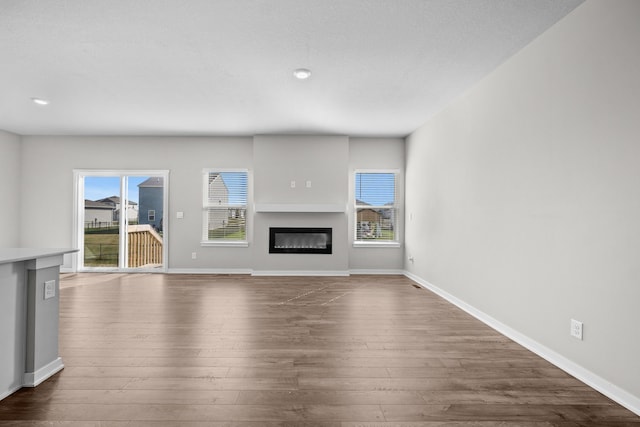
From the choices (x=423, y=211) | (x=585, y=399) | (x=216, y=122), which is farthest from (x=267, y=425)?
(x=216, y=122)

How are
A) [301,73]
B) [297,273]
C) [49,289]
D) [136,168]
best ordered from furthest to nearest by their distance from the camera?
[136,168]
[297,273]
[301,73]
[49,289]

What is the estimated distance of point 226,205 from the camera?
6.62 m

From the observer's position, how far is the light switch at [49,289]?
2.29 metres

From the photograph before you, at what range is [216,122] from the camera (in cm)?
552

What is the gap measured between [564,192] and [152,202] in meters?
6.50

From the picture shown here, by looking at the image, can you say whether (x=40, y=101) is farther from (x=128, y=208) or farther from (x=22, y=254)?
(x=22, y=254)

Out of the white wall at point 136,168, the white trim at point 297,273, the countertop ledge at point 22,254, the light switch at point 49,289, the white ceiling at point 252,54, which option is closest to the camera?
the countertop ledge at point 22,254

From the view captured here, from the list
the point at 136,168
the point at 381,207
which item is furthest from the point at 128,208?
→ the point at 381,207

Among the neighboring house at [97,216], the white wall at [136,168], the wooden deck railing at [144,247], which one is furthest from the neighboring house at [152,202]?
the neighboring house at [97,216]

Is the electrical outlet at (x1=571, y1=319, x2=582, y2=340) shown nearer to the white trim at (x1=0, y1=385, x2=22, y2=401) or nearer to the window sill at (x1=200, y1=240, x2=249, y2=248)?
the white trim at (x1=0, y1=385, x2=22, y2=401)

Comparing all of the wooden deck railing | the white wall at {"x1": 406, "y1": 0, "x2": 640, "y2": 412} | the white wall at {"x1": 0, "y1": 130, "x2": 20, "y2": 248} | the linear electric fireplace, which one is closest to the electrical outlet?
the white wall at {"x1": 406, "y1": 0, "x2": 640, "y2": 412}

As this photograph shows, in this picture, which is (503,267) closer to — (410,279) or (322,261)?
(410,279)

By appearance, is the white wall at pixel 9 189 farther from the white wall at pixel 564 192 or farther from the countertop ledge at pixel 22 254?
the white wall at pixel 564 192

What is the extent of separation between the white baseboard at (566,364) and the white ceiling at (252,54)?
2.55 meters
